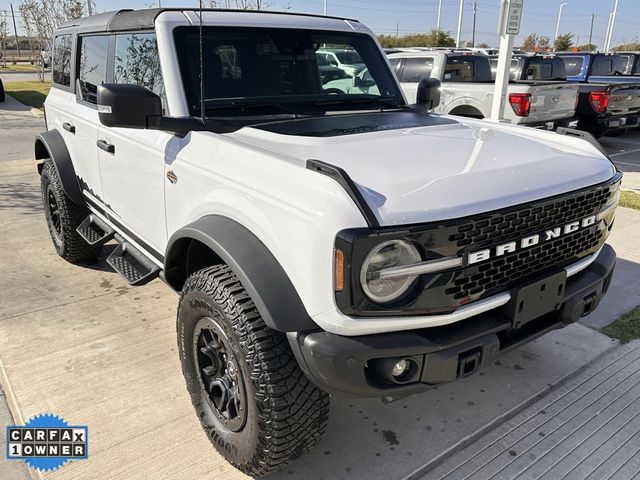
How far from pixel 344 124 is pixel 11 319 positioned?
268cm

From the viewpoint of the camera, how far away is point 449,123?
10.5 feet

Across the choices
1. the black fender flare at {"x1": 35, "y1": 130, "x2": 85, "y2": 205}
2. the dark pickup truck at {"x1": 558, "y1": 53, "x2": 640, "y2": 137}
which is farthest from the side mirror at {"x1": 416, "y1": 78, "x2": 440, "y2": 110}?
the dark pickup truck at {"x1": 558, "y1": 53, "x2": 640, "y2": 137}

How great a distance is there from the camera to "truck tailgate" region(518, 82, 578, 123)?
28.0ft

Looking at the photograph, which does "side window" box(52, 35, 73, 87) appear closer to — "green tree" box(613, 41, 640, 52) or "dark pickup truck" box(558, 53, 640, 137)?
"dark pickup truck" box(558, 53, 640, 137)

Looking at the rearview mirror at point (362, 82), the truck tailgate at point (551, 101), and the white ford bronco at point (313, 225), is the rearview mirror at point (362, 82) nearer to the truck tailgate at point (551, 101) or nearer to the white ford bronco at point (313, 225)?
the white ford bronco at point (313, 225)

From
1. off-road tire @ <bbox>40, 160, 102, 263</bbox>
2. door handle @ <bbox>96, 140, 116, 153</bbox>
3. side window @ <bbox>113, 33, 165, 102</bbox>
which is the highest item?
side window @ <bbox>113, 33, 165, 102</bbox>

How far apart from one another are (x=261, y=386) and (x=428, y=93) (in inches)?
99.4

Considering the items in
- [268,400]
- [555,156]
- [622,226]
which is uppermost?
[555,156]

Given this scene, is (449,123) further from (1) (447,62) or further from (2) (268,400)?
(1) (447,62)

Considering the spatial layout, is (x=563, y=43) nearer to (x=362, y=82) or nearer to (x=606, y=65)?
(x=606, y=65)

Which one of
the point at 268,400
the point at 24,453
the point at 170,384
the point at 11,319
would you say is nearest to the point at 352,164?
the point at 268,400

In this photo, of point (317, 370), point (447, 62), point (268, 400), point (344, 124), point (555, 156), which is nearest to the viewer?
point (317, 370)

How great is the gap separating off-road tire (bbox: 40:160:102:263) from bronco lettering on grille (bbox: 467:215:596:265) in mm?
3475

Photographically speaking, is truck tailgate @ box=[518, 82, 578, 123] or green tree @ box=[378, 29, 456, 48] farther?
green tree @ box=[378, 29, 456, 48]
